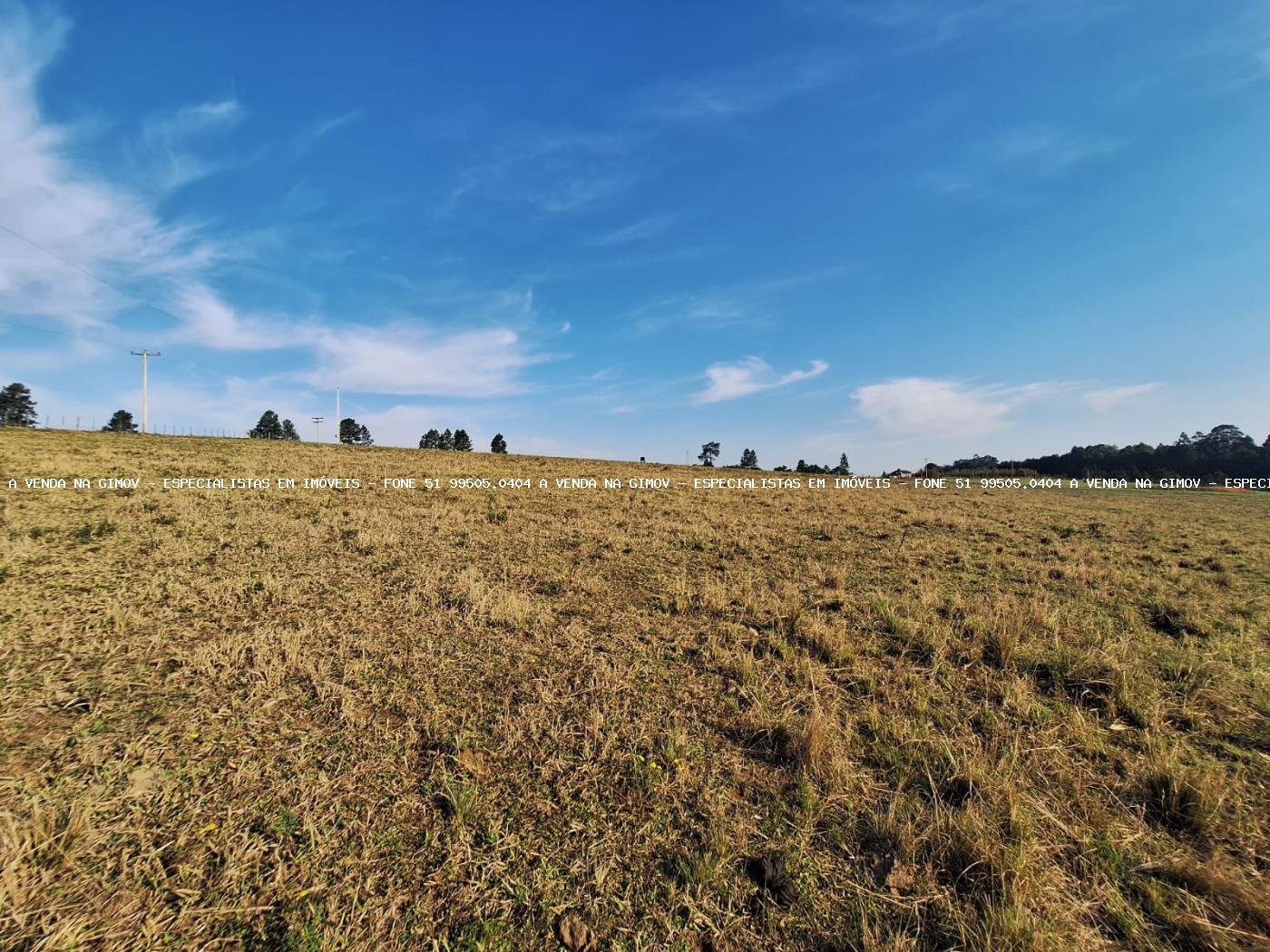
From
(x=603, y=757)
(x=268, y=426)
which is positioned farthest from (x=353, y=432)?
(x=603, y=757)

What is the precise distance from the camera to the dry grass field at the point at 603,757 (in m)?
3.14

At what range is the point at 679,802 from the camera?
13.5 feet

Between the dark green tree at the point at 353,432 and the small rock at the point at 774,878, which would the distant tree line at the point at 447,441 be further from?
the small rock at the point at 774,878

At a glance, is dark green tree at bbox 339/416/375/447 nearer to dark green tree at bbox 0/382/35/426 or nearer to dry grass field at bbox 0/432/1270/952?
dark green tree at bbox 0/382/35/426

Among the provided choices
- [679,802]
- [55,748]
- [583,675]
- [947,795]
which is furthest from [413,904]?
[947,795]

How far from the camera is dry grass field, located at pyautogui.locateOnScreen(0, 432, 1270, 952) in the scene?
3143 mm

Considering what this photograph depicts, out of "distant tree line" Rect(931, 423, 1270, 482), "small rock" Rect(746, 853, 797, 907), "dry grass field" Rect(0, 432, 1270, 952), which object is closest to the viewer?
"dry grass field" Rect(0, 432, 1270, 952)

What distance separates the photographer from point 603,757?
462 cm

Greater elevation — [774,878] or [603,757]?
[603,757]

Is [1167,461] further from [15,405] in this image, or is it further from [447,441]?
[15,405]

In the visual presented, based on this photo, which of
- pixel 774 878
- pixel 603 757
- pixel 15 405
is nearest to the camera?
pixel 774 878

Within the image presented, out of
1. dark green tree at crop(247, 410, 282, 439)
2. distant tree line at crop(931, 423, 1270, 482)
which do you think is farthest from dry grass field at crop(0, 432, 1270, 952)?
dark green tree at crop(247, 410, 282, 439)

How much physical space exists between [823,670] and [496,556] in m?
7.83

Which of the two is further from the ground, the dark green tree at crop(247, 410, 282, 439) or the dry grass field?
the dark green tree at crop(247, 410, 282, 439)
